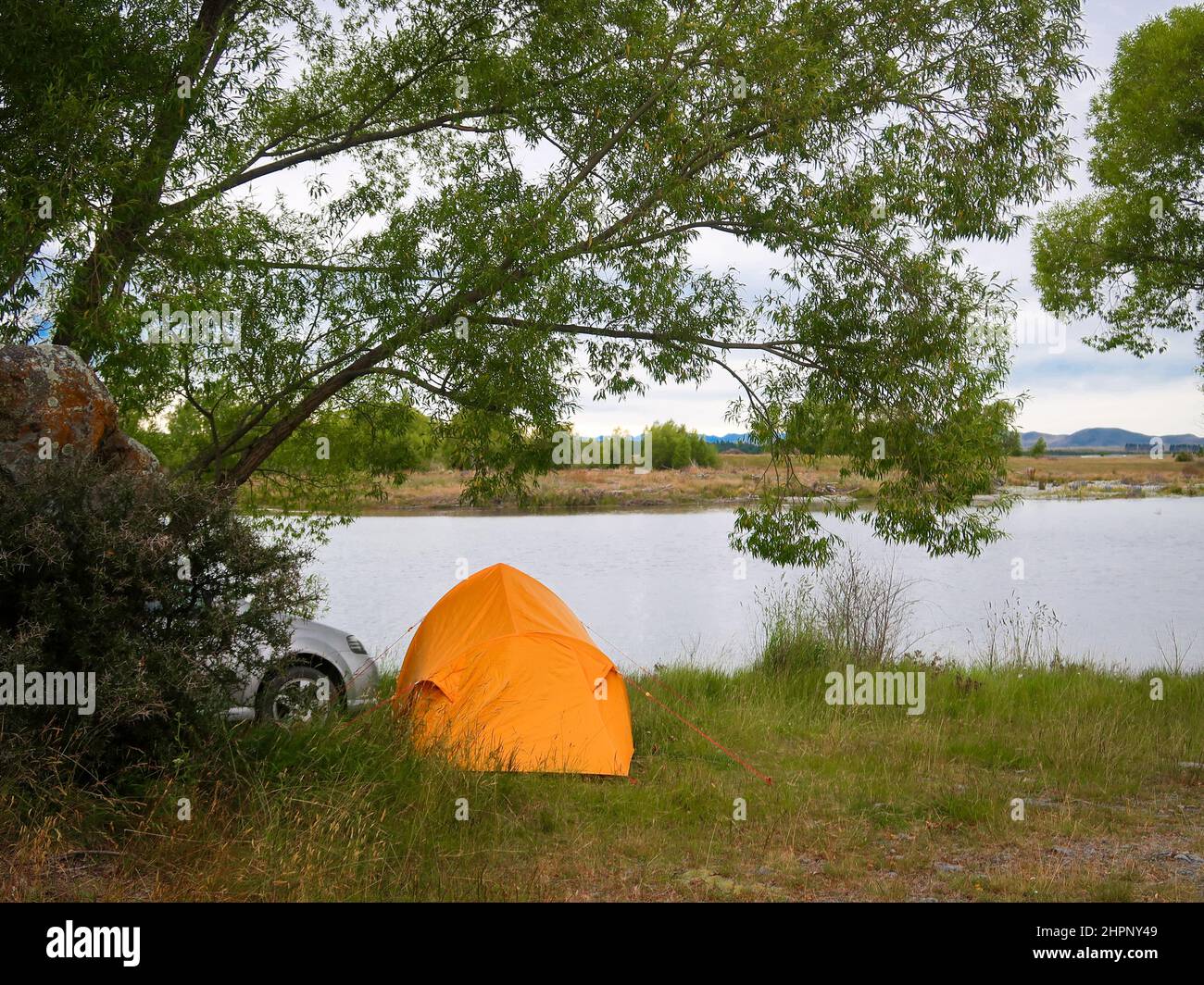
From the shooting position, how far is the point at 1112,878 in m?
6.14

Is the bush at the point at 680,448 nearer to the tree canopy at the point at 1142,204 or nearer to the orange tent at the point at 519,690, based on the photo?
the tree canopy at the point at 1142,204

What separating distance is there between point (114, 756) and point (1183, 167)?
67.5 feet

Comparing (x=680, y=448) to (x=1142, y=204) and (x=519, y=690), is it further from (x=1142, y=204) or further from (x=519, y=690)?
(x=519, y=690)

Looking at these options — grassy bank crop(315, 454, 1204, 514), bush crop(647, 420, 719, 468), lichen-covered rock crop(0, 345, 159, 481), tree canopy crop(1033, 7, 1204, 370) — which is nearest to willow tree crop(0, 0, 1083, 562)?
lichen-covered rock crop(0, 345, 159, 481)

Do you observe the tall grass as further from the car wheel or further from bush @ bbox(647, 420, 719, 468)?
bush @ bbox(647, 420, 719, 468)

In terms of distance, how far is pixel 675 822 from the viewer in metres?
7.18

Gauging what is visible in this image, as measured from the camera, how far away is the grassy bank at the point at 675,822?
17.6 feet

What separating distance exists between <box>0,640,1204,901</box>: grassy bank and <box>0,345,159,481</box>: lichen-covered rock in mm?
2284

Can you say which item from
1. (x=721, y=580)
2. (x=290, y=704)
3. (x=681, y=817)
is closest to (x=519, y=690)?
(x=681, y=817)

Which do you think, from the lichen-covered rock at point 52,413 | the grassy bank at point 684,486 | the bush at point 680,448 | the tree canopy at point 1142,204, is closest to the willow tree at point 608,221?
the lichen-covered rock at point 52,413

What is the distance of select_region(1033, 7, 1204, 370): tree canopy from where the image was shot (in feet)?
60.4

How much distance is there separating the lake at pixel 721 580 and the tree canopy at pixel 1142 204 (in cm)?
667

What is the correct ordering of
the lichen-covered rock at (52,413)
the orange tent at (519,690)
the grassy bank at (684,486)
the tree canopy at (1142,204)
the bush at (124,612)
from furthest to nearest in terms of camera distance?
the grassy bank at (684,486), the tree canopy at (1142,204), the orange tent at (519,690), the lichen-covered rock at (52,413), the bush at (124,612)

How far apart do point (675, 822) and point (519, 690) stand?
1852mm
